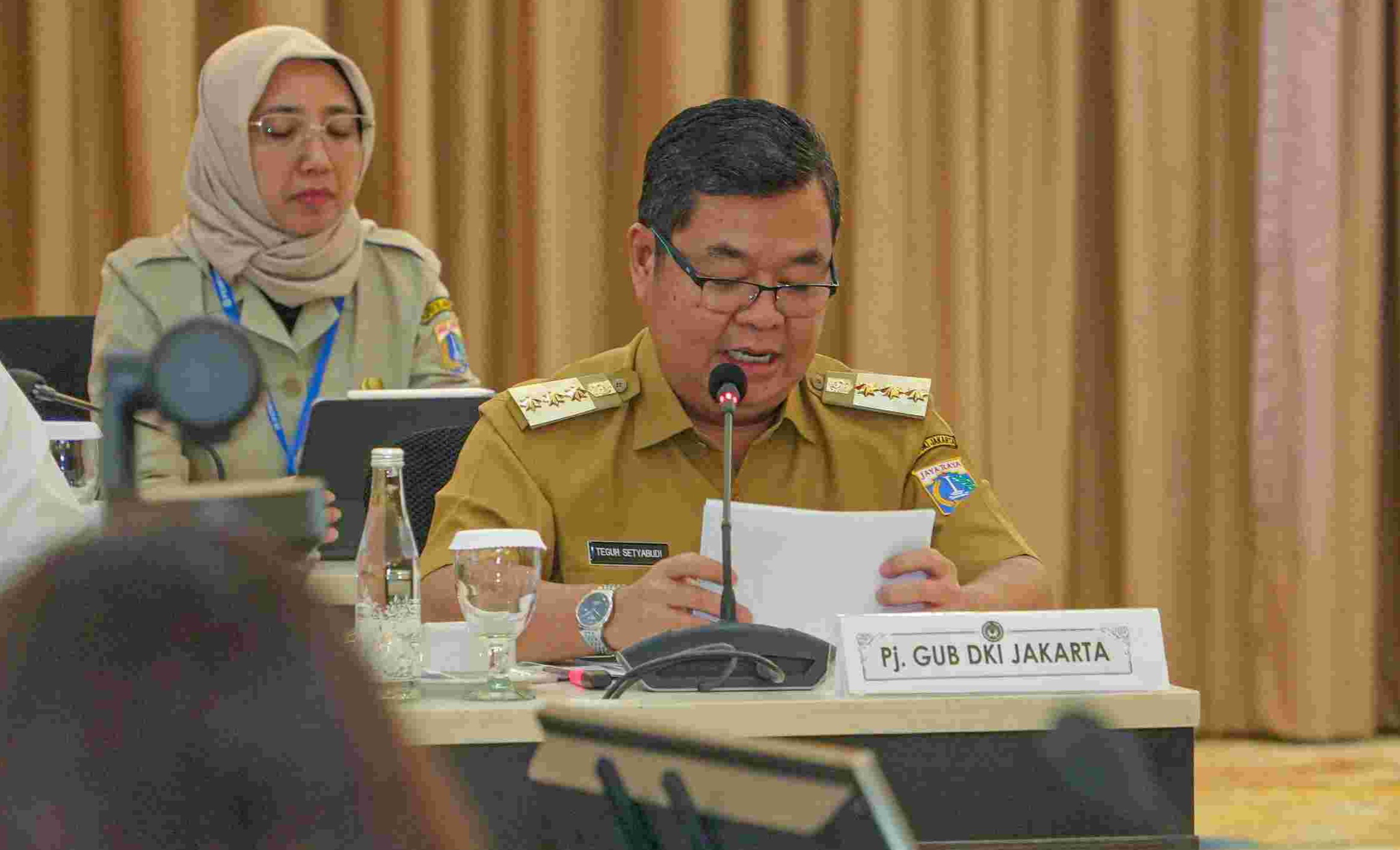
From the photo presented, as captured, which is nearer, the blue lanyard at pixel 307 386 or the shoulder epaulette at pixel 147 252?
the blue lanyard at pixel 307 386

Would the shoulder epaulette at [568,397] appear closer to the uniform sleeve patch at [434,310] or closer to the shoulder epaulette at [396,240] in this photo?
the uniform sleeve patch at [434,310]

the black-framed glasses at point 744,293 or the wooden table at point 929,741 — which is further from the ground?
the black-framed glasses at point 744,293

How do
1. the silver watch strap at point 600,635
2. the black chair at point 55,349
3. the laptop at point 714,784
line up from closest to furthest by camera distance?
the laptop at point 714,784, the silver watch strap at point 600,635, the black chair at point 55,349

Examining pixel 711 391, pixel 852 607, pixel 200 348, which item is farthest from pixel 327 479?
pixel 200 348

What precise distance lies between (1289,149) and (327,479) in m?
2.81

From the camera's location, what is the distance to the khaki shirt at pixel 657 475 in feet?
7.02

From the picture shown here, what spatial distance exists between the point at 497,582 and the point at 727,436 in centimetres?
37

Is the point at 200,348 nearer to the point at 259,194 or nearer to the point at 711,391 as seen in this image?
the point at 711,391

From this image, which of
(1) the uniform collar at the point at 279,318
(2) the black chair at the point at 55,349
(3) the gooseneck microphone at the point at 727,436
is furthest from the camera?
(1) the uniform collar at the point at 279,318

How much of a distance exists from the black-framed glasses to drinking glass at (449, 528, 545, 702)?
1.94 feet

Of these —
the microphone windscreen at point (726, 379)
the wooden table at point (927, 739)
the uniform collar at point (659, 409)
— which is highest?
the microphone windscreen at point (726, 379)

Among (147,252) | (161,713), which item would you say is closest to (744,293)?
(147,252)

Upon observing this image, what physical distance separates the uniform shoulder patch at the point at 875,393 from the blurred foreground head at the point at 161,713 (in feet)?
6.49

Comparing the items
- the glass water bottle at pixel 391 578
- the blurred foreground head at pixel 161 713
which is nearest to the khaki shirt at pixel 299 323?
the glass water bottle at pixel 391 578
